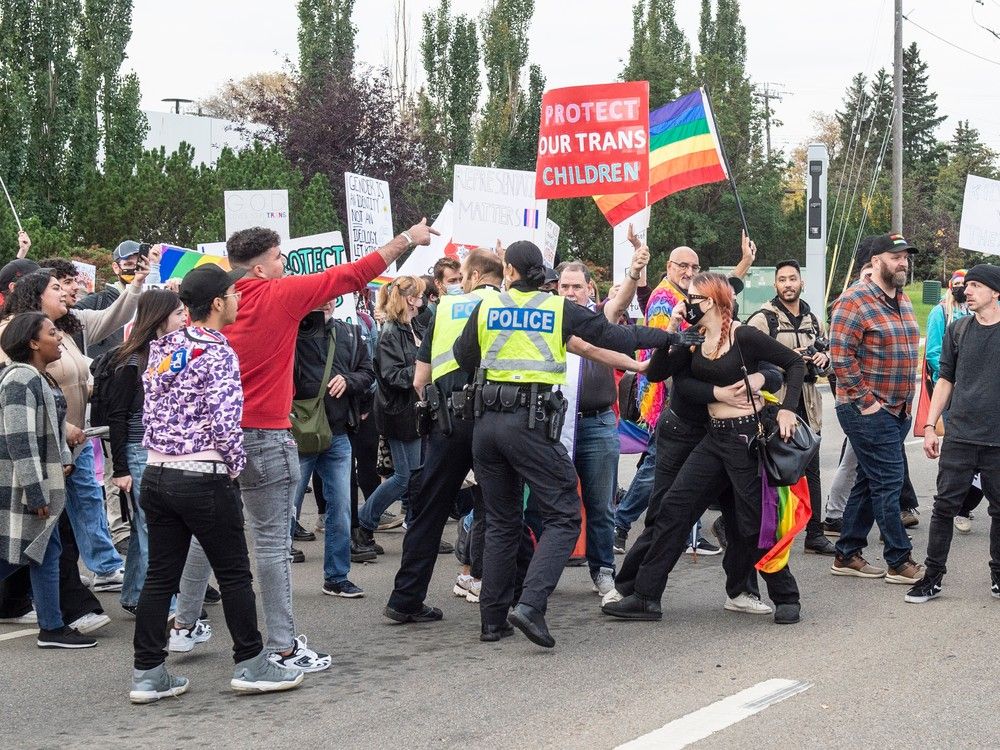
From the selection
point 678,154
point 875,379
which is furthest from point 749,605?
point 678,154

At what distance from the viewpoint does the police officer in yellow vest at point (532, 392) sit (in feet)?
20.0

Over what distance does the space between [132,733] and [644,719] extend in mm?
2007

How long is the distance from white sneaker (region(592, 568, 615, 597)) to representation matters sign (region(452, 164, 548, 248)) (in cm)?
476

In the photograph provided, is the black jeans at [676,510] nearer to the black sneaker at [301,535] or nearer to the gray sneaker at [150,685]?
the gray sneaker at [150,685]

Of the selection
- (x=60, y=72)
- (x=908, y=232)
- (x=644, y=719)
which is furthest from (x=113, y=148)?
(x=908, y=232)

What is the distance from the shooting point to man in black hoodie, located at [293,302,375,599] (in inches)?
293

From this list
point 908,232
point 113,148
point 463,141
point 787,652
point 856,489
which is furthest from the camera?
point 908,232

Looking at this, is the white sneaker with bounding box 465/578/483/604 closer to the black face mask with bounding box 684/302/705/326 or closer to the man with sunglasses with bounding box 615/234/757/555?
the man with sunglasses with bounding box 615/234/757/555

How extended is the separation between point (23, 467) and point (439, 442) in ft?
6.84

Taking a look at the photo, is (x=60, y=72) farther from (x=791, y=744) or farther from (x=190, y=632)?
(x=791, y=744)

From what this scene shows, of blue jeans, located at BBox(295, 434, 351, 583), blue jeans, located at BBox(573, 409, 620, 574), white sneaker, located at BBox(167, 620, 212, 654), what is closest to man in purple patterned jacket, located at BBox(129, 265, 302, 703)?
white sneaker, located at BBox(167, 620, 212, 654)

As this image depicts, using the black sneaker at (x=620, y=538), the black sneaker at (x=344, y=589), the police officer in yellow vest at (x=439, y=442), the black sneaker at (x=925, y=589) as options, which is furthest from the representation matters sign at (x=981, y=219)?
the black sneaker at (x=344, y=589)

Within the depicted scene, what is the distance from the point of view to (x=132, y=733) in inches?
197

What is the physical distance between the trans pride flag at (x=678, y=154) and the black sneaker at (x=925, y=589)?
421 centimetres
